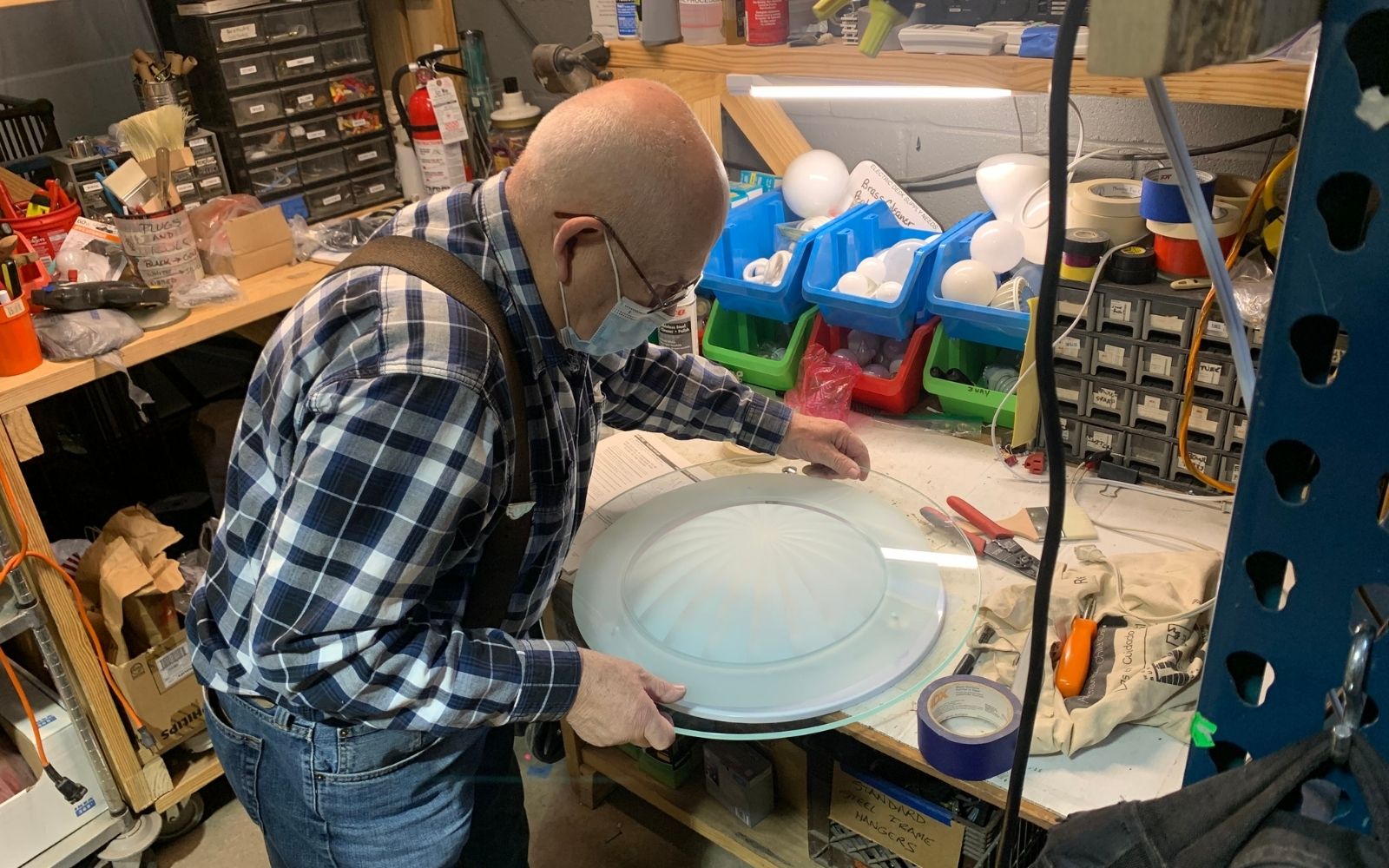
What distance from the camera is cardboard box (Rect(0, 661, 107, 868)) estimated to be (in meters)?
1.71

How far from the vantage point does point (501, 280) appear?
39.3 inches

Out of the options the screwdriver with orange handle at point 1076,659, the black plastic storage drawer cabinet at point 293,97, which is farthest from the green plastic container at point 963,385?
the black plastic storage drawer cabinet at point 293,97

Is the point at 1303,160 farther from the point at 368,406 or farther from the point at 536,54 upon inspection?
the point at 536,54

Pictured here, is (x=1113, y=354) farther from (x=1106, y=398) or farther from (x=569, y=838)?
(x=569, y=838)

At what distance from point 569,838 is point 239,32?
5.49ft

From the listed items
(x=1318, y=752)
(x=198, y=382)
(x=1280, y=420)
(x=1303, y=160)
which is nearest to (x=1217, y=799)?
(x=1318, y=752)

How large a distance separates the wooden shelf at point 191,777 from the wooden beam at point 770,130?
154cm

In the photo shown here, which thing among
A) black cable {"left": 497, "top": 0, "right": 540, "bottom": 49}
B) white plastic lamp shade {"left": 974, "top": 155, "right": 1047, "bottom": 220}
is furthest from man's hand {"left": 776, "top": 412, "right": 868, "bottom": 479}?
black cable {"left": 497, "top": 0, "right": 540, "bottom": 49}

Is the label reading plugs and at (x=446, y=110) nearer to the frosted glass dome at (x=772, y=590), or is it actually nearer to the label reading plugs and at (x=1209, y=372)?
the frosted glass dome at (x=772, y=590)

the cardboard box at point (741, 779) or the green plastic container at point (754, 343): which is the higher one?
the green plastic container at point (754, 343)

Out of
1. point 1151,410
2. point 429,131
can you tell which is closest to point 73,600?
point 429,131

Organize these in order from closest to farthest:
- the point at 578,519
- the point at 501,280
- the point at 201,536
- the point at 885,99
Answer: the point at 501,280 → the point at 578,519 → the point at 885,99 → the point at 201,536

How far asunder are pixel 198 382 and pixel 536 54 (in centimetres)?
156

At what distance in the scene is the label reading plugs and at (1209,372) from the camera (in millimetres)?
1264
